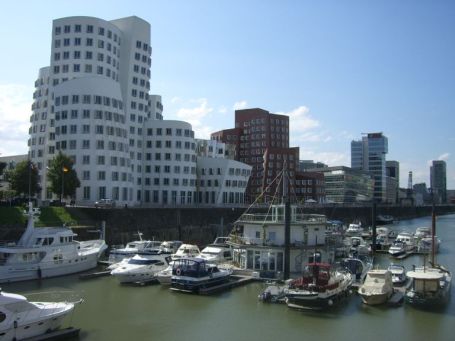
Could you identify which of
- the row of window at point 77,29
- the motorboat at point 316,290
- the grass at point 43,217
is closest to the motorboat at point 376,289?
the motorboat at point 316,290

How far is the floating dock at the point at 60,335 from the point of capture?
85.0 ft

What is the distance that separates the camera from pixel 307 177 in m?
178

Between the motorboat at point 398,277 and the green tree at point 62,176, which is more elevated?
the green tree at point 62,176

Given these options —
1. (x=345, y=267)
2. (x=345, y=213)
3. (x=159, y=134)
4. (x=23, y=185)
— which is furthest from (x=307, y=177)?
(x=345, y=267)

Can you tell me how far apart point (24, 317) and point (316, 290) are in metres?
19.3

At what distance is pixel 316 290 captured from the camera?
34875 millimetres

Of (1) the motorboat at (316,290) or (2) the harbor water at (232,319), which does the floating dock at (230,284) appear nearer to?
(2) the harbor water at (232,319)

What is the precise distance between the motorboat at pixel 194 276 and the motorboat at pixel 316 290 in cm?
770

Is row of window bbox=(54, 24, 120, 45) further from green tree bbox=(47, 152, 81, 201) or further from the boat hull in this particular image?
the boat hull

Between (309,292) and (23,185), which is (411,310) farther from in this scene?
(23,185)

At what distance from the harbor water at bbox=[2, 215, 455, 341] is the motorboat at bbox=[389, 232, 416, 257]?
104 ft

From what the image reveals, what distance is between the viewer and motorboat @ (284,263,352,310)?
3450 centimetres

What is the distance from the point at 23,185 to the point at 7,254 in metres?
35.9

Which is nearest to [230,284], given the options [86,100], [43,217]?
[43,217]
